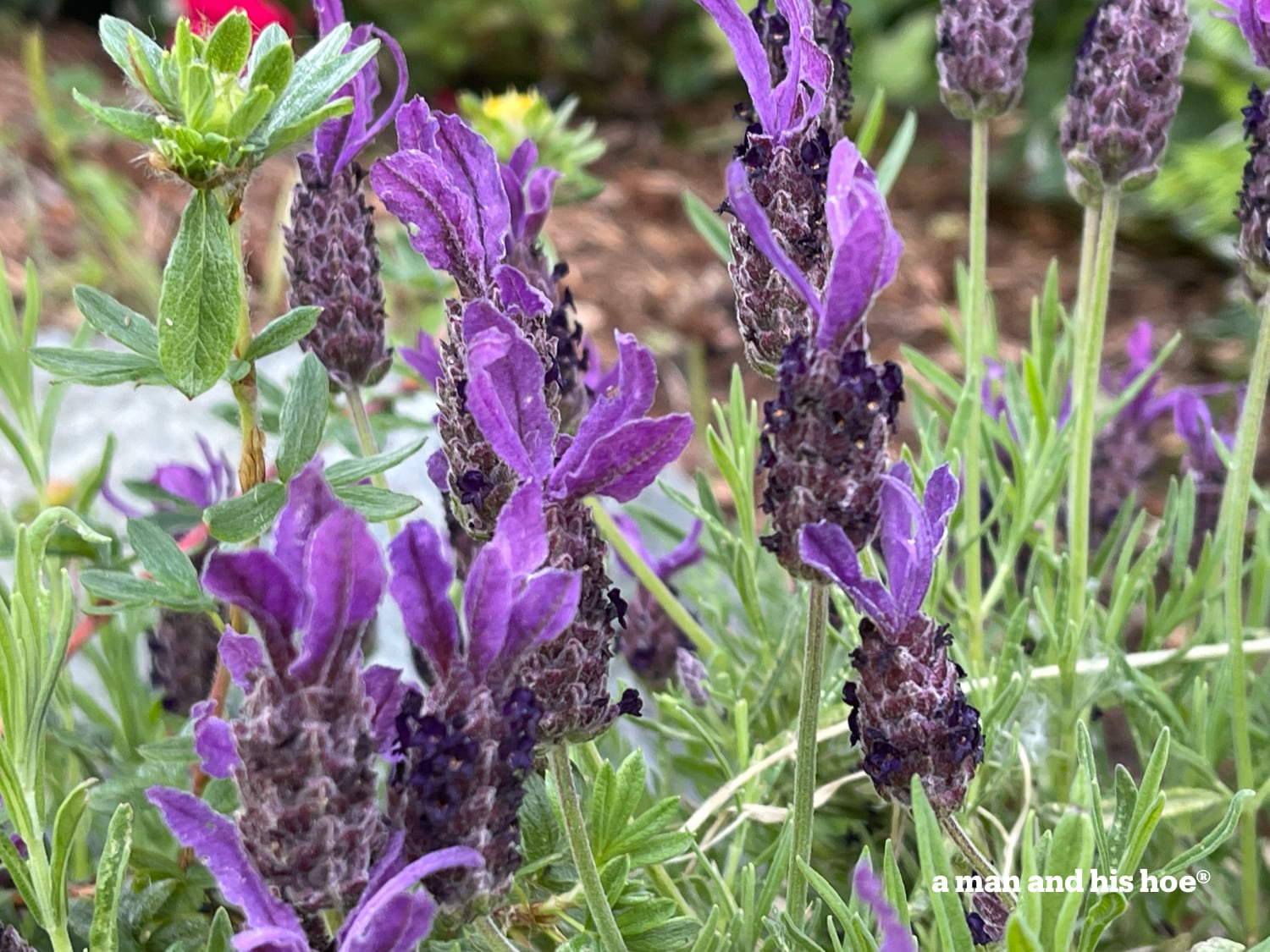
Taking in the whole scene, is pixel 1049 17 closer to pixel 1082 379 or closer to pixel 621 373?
pixel 1082 379

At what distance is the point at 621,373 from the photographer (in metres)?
0.64

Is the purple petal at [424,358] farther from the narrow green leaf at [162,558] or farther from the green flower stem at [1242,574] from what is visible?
the green flower stem at [1242,574]

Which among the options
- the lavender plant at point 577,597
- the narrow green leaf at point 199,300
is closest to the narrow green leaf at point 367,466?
the lavender plant at point 577,597

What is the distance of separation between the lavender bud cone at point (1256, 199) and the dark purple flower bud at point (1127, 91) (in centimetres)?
9

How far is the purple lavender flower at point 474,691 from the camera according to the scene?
559 millimetres

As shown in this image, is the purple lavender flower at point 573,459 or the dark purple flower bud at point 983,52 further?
the dark purple flower bud at point 983,52

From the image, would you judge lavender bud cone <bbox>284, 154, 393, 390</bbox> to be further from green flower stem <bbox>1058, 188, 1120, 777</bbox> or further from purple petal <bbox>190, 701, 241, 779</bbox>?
green flower stem <bbox>1058, 188, 1120, 777</bbox>

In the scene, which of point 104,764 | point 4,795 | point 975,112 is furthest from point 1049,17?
point 4,795

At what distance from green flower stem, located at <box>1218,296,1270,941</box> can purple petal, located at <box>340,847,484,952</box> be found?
0.68 metres

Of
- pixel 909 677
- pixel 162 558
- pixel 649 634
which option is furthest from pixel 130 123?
pixel 649 634

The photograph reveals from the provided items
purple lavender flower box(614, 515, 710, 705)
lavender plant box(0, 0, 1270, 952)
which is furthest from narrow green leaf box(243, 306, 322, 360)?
purple lavender flower box(614, 515, 710, 705)

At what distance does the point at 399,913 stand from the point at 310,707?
91 millimetres

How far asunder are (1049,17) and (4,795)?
370 centimetres

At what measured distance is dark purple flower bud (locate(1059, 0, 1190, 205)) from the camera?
3.41 feet
